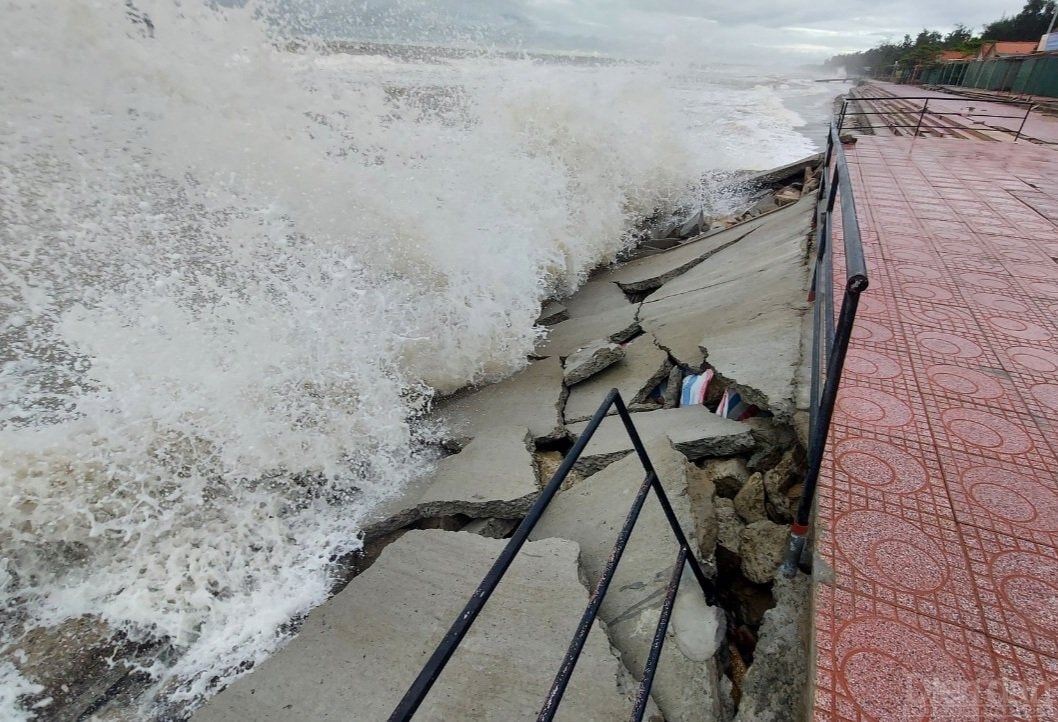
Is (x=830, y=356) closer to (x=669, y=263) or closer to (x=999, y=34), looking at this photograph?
(x=669, y=263)

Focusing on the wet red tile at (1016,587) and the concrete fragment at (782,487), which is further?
the concrete fragment at (782,487)

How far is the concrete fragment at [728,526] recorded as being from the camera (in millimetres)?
2385

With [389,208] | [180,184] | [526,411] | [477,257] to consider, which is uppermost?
[180,184]

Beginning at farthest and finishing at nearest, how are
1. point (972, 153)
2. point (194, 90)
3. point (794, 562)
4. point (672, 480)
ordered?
point (972, 153) < point (194, 90) < point (672, 480) < point (794, 562)

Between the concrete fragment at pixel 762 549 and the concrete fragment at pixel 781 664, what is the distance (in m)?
0.34

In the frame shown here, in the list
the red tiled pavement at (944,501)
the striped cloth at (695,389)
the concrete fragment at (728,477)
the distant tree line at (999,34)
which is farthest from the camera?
the distant tree line at (999,34)

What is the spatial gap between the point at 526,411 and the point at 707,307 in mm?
1797

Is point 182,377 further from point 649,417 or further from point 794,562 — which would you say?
point 794,562

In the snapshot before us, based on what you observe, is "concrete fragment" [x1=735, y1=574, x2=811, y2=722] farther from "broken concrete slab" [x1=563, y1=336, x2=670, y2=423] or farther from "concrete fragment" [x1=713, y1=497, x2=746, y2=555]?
"broken concrete slab" [x1=563, y1=336, x2=670, y2=423]

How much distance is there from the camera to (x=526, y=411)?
3.94 metres

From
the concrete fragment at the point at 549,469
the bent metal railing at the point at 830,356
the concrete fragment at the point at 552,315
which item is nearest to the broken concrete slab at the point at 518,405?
the concrete fragment at the point at 549,469

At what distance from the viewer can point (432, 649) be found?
6.66ft

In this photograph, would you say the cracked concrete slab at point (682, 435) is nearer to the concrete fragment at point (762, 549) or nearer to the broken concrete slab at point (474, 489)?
the broken concrete slab at point (474, 489)

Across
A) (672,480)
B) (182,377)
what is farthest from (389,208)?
(672,480)
